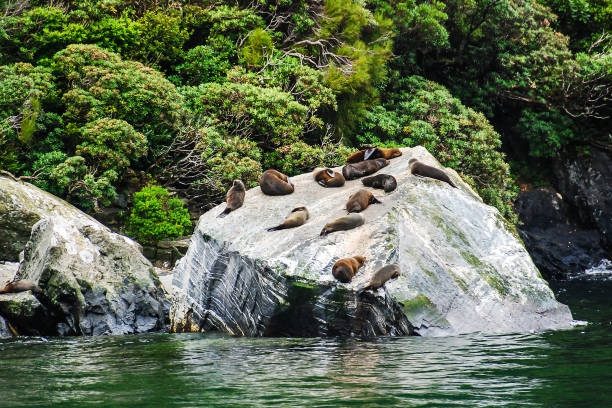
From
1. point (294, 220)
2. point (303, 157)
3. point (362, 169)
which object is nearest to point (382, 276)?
point (294, 220)

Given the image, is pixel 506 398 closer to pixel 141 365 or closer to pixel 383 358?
pixel 383 358

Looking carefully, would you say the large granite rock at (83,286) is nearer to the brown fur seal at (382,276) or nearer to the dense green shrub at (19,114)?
the brown fur seal at (382,276)

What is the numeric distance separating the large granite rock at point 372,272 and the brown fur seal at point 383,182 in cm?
16

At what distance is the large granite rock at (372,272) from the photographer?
8.17m

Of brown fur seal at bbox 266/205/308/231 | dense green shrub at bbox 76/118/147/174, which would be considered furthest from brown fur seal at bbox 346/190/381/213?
dense green shrub at bbox 76/118/147/174

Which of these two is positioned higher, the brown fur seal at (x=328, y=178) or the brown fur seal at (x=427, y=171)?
the brown fur seal at (x=427, y=171)

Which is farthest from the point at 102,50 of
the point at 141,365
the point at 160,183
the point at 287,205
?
the point at 141,365

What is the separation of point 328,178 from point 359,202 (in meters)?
2.40

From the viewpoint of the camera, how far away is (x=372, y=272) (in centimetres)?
815

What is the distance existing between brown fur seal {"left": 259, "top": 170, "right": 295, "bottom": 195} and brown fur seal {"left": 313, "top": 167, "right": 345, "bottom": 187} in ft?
2.24

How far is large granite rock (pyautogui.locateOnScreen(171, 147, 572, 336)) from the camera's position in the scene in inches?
322

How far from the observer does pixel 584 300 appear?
1338 cm

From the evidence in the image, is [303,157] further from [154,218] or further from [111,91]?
[111,91]

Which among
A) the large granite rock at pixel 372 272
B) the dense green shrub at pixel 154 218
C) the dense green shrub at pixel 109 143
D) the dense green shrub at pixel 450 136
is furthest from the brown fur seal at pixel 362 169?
the dense green shrub at pixel 450 136
